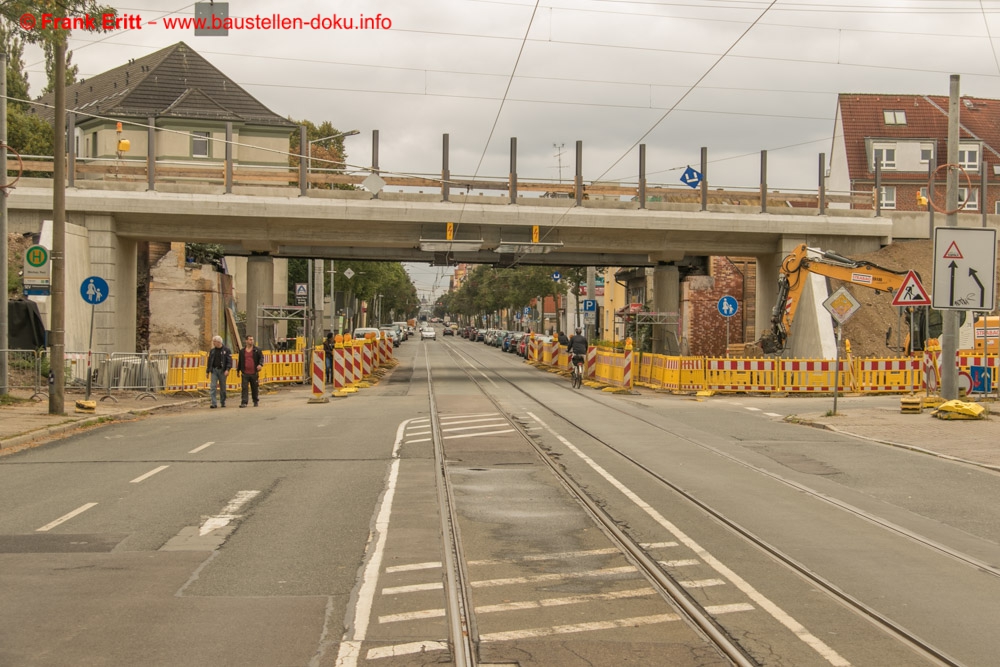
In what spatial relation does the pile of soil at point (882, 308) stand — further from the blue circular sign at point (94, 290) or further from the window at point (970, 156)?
the window at point (970, 156)

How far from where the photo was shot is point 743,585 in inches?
285

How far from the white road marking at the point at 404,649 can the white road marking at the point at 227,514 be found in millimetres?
3875

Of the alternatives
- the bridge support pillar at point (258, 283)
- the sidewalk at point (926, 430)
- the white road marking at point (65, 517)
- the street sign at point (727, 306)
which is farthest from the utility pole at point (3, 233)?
the street sign at point (727, 306)

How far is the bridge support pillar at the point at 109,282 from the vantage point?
32.2 meters

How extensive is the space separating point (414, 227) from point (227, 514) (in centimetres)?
2559

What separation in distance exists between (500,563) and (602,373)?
1093 inches

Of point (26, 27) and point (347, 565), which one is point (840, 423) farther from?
point (26, 27)

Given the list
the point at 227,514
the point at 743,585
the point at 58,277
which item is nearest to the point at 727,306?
the point at 58,277

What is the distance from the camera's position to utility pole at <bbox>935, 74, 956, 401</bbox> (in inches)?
794

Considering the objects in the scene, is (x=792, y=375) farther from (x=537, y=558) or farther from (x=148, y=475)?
(x=537, y=558)

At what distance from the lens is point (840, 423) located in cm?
1998

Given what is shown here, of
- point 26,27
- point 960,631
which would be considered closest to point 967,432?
point 960,631

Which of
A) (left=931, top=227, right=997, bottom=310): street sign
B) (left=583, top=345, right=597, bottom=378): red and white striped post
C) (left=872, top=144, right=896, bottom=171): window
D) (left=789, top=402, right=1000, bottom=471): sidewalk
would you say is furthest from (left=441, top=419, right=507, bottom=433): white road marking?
(left=872, top=144, right=896, bottom=171): window

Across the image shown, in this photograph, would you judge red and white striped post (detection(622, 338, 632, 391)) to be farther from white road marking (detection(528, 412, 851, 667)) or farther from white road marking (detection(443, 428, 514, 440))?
white road marking (detection(528, 412, 851, 667))
